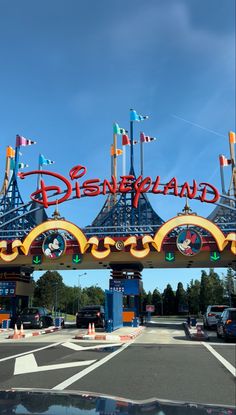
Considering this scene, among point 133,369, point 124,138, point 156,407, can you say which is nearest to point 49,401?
point 156,407

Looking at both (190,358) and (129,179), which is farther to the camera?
(129,179)

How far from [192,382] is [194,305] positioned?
244ft

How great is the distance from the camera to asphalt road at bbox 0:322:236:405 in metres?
7.60

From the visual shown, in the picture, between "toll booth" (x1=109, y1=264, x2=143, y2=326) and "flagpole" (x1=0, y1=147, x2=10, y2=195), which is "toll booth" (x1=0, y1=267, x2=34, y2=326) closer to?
"toll booth" (x1=109, y1=264, x2=143, y2=326)

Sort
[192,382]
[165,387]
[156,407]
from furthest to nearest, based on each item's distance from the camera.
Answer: [192,382] < [165,387] < [156,407]

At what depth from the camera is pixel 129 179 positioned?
3488cm

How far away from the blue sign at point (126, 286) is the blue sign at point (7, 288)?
25.1 ft

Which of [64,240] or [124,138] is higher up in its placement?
[124,138]

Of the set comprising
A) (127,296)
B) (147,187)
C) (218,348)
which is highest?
(147,187)

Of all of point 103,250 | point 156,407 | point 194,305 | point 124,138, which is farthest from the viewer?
point 194,305

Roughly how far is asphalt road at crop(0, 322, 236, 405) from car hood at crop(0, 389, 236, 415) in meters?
2.16

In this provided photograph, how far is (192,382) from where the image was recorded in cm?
855

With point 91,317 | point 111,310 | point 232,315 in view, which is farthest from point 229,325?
point 91,317

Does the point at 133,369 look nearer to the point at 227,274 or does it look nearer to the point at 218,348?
the point at 218,348
